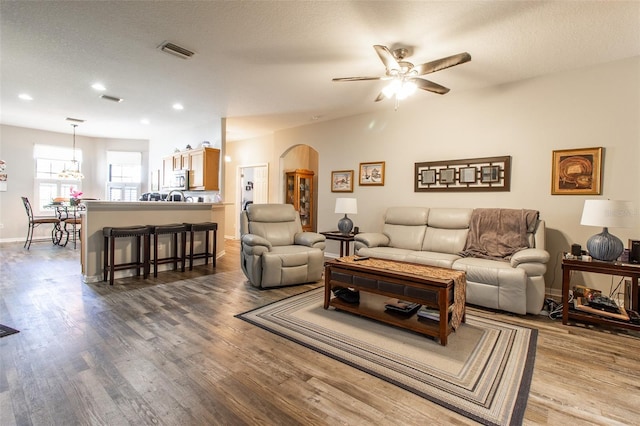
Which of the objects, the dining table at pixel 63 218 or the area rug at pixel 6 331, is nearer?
the area rug at pixel 6 331

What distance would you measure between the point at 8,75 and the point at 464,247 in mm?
6235

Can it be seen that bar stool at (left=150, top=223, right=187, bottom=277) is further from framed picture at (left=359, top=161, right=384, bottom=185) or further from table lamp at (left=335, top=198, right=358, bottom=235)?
framed picture at (left=359, top=161, right=384, bottom=185)

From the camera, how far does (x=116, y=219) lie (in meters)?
4.06

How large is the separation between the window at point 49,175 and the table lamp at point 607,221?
9939 millimetres

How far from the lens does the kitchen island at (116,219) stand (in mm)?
3830

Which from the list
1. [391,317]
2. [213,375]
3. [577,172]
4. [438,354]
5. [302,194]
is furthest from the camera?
[302,194]

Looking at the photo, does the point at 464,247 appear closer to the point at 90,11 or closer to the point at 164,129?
the point at 90,11

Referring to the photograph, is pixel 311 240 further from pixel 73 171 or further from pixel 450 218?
pixel 73 171

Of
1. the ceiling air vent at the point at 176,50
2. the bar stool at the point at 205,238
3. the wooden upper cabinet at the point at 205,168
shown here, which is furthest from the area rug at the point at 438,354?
the wooden upper cabinet at the point at 205,168

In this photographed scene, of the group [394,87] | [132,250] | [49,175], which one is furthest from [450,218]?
[49,175]

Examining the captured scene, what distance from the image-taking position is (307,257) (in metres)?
3.87

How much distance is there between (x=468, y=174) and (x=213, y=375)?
3.93 m

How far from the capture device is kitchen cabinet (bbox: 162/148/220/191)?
5859 millimetres

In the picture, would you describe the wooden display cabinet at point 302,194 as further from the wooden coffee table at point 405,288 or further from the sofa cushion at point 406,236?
the wooden coffee table at point 405,288
